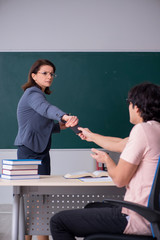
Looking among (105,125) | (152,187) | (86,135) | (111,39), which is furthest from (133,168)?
(111,39)

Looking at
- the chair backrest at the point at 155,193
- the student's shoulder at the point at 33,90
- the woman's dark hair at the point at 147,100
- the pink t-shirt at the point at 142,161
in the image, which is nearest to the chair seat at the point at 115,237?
the pink t-shirt at the point at 142,161

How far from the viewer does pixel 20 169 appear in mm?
2203

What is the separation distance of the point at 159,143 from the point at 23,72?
140 inches

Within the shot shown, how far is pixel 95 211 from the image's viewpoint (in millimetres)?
1626

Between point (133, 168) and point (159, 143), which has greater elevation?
point (159, 143)

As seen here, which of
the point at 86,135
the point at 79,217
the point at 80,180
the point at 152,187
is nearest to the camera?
the point at 152,187

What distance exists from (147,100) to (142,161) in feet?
1.11

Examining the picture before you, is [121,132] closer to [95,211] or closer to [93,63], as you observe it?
[93,63]

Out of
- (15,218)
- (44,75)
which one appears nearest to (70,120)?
(44,75)

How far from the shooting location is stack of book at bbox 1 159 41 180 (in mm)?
2191

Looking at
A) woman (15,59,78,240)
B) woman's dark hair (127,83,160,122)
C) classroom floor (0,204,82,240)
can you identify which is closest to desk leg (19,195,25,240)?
woman (15,59,78,240)

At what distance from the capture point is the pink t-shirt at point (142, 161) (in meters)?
1.54

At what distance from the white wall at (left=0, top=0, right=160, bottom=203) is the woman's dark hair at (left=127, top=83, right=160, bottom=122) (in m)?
3.09

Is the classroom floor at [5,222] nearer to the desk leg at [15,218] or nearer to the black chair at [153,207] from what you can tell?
the desk leg at [15,218]
